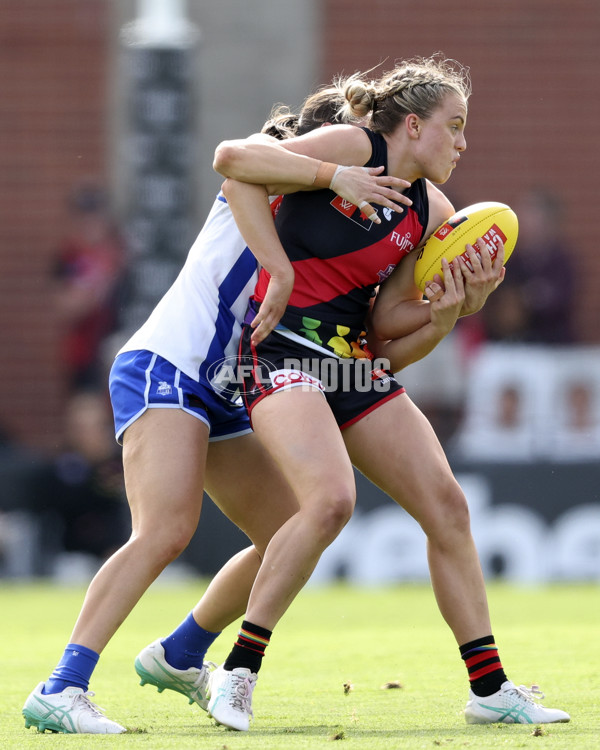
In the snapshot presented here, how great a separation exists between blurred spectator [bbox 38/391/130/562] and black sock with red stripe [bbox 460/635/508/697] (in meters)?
6.54

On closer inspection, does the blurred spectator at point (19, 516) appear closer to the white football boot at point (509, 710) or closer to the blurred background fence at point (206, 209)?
the blurred background fence at point (206, 209)

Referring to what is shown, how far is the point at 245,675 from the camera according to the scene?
432cm

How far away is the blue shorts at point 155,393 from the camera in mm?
4562

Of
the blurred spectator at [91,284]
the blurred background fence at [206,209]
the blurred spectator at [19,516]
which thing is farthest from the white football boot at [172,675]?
the blurred spectator at [91,284]

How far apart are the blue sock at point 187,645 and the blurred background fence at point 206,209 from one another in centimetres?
549

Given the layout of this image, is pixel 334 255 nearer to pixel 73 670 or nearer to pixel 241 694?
pixel 241 694

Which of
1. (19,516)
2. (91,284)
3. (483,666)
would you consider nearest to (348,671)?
(483,666)

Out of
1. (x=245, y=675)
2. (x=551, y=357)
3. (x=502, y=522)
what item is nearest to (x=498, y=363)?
(x=551, y=357)

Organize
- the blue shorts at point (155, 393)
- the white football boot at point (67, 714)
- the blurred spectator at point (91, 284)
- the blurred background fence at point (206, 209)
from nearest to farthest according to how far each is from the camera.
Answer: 1. the white football boot at point (67, 714)
2. the blue shorts at point (155, 393)
3. the blurred background fence at point (206, 209)
4. the blurred spectator at point (91, 284)

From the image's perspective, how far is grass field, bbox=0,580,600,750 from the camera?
13.4ft

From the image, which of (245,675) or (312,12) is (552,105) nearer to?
(312,12)

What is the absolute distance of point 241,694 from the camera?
4.31 metres

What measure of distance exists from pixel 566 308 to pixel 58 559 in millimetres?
4646

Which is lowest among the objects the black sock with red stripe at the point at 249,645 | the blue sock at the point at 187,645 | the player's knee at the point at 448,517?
the blue sock at the point at 187,645
